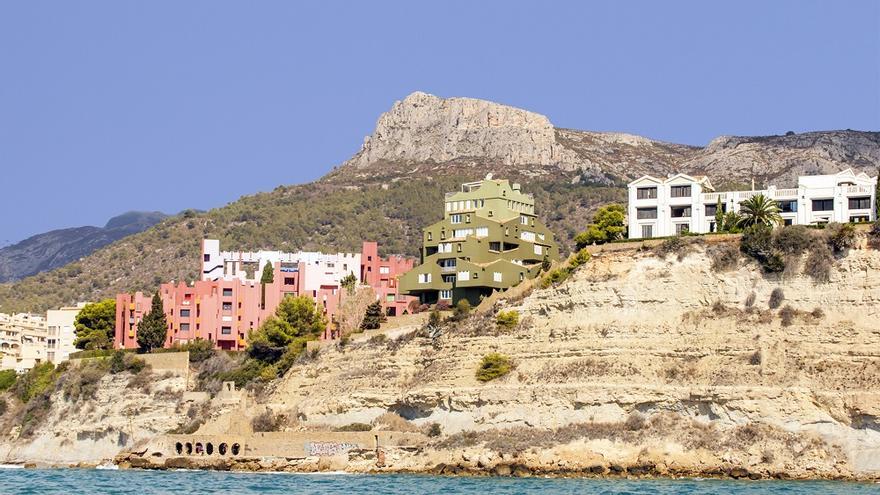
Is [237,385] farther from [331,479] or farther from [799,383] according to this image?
[799,383]

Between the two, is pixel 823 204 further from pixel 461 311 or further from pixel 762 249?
pixel 461 311

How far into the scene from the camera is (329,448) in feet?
278

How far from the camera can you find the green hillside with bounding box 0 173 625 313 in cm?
14950

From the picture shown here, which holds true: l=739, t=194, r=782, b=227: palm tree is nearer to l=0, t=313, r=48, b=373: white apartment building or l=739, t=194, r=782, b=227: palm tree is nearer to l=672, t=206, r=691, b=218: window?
l=672, t=206, r=691, b=218: window

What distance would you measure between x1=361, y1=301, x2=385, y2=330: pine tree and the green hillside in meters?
45.9

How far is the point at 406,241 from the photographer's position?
151125 mm

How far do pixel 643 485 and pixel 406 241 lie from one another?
8096cm

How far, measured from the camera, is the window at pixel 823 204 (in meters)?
90.2

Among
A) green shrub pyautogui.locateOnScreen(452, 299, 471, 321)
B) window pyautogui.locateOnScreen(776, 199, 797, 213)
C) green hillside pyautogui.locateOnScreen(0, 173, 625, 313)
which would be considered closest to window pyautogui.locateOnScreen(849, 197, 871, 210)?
window pyautogui.locateOnScreen(776, 199, 797, 213)

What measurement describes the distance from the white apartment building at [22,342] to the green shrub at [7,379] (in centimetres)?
257

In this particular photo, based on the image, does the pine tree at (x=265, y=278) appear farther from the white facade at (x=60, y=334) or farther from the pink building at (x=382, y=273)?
the white facade at (x=60, y=334)

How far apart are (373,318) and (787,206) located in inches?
947

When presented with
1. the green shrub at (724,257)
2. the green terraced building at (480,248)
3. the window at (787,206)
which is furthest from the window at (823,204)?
the green terraced building at (480,248)

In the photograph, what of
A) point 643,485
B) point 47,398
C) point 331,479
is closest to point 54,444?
point 47,398
